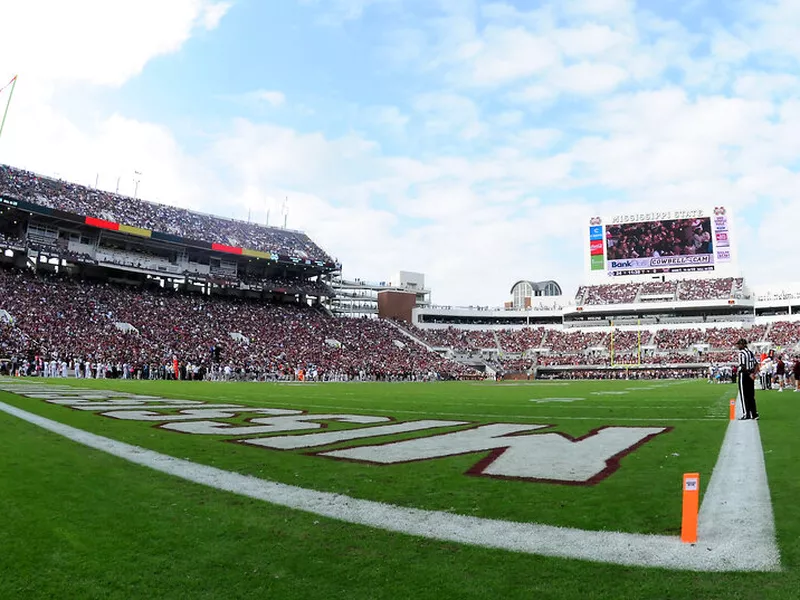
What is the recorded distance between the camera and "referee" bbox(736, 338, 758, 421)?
10.6 m

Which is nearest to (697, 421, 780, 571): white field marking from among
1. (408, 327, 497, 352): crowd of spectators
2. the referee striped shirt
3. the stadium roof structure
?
the referee striped shirt

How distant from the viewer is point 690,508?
366 centimetres

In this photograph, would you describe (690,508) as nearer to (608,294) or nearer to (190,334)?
(190,334)

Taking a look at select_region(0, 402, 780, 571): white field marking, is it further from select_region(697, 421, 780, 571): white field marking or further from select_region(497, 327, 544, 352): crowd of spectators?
select_region(497, 327, 544, 352): crowd of spectators

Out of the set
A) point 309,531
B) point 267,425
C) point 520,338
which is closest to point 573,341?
point 520,338

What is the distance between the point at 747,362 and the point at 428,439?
6.31m

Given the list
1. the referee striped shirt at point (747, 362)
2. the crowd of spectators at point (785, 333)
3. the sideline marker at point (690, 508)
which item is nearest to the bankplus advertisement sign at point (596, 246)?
the crowd of spectators at point (785, 333)

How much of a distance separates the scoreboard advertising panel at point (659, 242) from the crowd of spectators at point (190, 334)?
80.1 ft

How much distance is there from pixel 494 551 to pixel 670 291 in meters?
79.7

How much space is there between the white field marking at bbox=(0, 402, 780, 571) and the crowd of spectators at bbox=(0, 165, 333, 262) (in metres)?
50.8

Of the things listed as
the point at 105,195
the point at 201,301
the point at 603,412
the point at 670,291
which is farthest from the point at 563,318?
the point at 603,412

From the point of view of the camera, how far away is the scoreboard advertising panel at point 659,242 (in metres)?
68.9

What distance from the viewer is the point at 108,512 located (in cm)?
434

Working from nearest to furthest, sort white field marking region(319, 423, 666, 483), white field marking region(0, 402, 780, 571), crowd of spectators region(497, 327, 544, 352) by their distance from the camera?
white field marking region(0, 402, 780, 571)
white field marking region(319, 423, 666, 483)
crowd of spectators region(497, 327, 544, 352)
